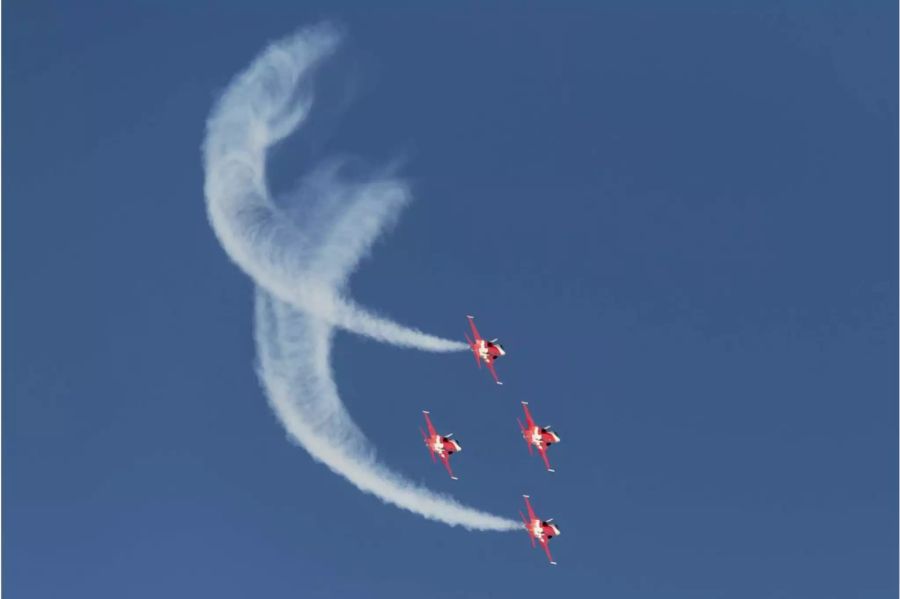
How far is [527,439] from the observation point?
92312mm

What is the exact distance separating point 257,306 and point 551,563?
20.8 metres

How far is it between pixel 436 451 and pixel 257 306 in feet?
42.5

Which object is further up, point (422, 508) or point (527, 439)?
point (527, 439)

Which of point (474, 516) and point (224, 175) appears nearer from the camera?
point (224, 175)

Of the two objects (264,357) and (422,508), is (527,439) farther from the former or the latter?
(264,357)

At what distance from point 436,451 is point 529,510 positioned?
5671 millimetres

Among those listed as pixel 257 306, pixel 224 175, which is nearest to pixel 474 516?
pixel 257 306

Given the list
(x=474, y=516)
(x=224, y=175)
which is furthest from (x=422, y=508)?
(x=224, y=175)

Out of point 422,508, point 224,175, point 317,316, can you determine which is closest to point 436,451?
point 422,508

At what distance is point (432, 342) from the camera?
3420 inches

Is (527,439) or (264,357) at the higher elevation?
(527,439)

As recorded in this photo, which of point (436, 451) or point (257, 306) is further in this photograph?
point (436, 451)

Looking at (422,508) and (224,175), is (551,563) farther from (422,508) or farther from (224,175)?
(224,175)

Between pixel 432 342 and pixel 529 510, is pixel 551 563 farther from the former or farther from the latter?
pixel 432 342
